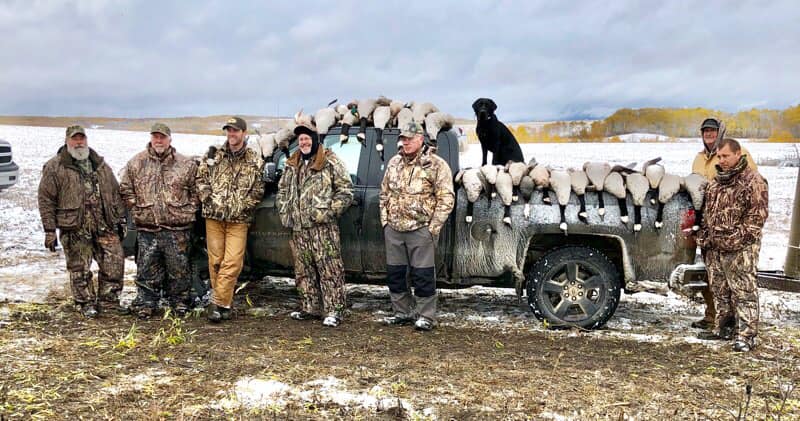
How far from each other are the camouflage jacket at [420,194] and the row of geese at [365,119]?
1.67 feet

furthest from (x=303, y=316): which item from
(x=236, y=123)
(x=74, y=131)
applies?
(x=74, y=131)

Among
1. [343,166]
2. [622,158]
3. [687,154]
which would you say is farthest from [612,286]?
[687,154]

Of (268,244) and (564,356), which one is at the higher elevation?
(268,244)

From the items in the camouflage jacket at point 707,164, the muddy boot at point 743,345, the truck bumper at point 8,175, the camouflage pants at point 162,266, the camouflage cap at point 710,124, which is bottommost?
the muddy boot at point 743,345

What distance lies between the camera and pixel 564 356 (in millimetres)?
5016

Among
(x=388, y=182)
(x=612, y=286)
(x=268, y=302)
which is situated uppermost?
(x=388, y=182)

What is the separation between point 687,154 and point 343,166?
23501mm

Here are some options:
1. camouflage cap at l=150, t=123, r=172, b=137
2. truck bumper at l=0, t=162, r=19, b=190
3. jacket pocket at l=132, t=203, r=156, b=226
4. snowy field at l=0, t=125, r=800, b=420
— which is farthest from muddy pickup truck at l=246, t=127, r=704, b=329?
truck bumper at l=0, t=162, r=19, b=190

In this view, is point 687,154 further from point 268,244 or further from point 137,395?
point 137,395

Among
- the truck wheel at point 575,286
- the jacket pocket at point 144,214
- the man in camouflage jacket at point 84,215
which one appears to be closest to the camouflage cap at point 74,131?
the man in camouflage jacket at point 84,215

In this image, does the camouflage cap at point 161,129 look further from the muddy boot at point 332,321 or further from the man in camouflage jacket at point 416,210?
the muddy boot at point 332,321

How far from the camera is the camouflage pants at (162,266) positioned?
6004 millimetres

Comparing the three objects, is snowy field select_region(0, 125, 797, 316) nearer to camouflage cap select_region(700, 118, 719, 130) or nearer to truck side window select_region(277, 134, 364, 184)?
truck side window select_region(277, 134, 364, 184)

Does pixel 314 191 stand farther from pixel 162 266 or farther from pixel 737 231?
pixel 737 231
